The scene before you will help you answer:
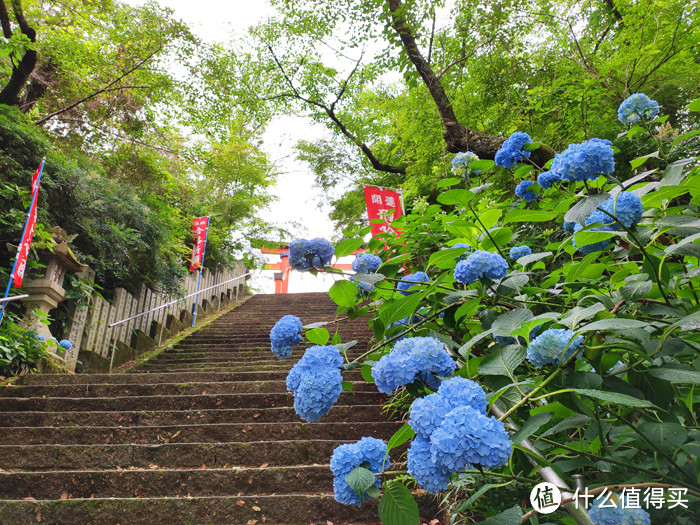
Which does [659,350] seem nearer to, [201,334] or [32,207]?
[32,207]

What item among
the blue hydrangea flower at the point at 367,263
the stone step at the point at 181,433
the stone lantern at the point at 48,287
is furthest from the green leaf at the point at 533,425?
the stone lantern at the point at 48,287

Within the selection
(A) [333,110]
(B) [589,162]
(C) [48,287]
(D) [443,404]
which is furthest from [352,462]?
(A) [333,110]

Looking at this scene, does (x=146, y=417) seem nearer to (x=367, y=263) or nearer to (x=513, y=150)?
(x=367, y=263)

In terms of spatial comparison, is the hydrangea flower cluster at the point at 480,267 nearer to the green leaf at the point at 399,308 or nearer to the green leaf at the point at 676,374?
the green leaf at the point at 399,308

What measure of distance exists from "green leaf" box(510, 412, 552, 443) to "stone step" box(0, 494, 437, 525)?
1.55m

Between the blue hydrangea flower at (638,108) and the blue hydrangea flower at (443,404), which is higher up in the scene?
the blue hydrangea flower at (638,108)

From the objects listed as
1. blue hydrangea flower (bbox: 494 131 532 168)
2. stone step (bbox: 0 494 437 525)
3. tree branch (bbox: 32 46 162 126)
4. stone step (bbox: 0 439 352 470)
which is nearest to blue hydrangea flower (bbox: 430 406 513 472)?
blue hydrangea flower (bbox: 494 131 532 168)

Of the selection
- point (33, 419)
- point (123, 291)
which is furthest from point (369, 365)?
point (123, 291)

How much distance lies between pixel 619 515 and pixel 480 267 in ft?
1.83

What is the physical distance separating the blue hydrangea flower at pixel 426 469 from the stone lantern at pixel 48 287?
495 cm

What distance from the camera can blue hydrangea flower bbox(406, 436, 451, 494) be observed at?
657 millimetres

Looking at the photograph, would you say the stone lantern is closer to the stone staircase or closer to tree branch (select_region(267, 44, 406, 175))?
the stone staircase

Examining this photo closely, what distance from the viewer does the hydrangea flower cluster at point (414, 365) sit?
32.2 inches

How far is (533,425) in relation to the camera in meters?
0.75
